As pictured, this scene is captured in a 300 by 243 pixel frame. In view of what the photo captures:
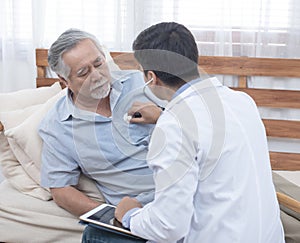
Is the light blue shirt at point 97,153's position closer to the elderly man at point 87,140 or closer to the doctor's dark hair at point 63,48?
the elderly man at point 87,140

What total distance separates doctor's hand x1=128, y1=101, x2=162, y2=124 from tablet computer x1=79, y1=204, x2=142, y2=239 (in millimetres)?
396

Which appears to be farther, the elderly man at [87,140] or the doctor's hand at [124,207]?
the elderly man at [87,140]

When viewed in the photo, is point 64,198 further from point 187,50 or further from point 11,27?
point 11,27

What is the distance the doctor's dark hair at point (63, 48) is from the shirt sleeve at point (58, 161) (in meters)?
0.19

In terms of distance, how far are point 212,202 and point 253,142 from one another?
0.56 ft

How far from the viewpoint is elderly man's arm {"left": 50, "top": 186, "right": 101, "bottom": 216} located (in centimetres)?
161

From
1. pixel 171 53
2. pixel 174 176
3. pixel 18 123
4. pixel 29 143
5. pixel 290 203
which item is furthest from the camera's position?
pixel 18 123

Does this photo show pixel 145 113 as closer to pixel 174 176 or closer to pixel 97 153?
pixel 97 153

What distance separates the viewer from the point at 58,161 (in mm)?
1638

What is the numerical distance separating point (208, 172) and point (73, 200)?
2.21ft

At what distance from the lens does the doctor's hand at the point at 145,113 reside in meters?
1.71

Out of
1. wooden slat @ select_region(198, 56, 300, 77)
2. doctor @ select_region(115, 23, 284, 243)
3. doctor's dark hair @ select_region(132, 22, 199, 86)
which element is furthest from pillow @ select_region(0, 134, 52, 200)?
wooden slat @ select_region(198, 56, 300, 77)

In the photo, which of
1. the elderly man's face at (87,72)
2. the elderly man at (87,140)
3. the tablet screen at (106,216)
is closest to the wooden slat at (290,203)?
the elderly man at (87,140)

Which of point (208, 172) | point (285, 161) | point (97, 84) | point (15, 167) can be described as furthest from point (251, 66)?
point (208, 172)
